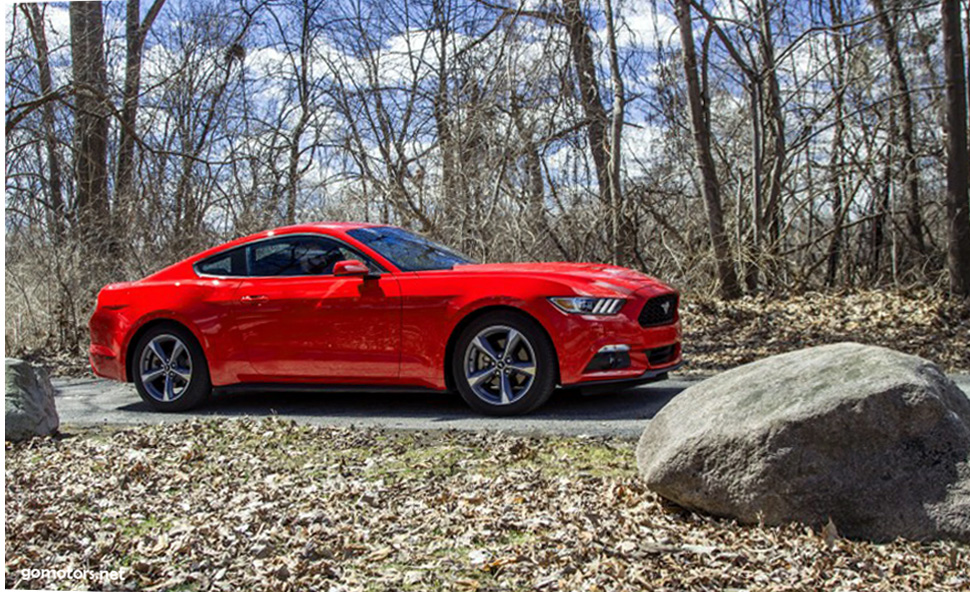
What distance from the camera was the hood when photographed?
285 inches

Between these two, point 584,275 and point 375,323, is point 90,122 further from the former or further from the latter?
point 584,275

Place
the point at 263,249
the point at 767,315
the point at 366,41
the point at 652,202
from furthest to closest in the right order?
the point at 366,41
the point at 652,202
the point at 767,315
the point at 263,249

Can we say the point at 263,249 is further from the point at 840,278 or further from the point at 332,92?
the point at 840,278

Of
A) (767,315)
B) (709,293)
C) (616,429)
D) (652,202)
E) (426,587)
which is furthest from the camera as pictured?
(652,202)

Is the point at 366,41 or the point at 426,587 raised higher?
the point at 366,41

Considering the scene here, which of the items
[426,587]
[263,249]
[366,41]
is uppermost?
[366,41]

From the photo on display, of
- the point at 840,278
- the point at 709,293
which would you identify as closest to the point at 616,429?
the point at 709,293

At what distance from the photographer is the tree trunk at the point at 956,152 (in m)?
12.6

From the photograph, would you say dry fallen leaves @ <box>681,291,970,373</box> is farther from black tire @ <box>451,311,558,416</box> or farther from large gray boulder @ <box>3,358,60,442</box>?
large gray boulder @ <box>3,358,60,442</box>

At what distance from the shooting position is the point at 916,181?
15273mm

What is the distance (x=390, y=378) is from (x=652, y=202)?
314 inches

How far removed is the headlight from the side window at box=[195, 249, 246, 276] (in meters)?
2.89

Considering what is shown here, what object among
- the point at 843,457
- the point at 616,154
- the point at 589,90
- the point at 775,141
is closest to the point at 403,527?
the point at 843,457

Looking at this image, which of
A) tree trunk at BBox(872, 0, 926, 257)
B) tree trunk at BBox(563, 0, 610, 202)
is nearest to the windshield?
tree trunk at BBox(563, 0, 610, 202)
